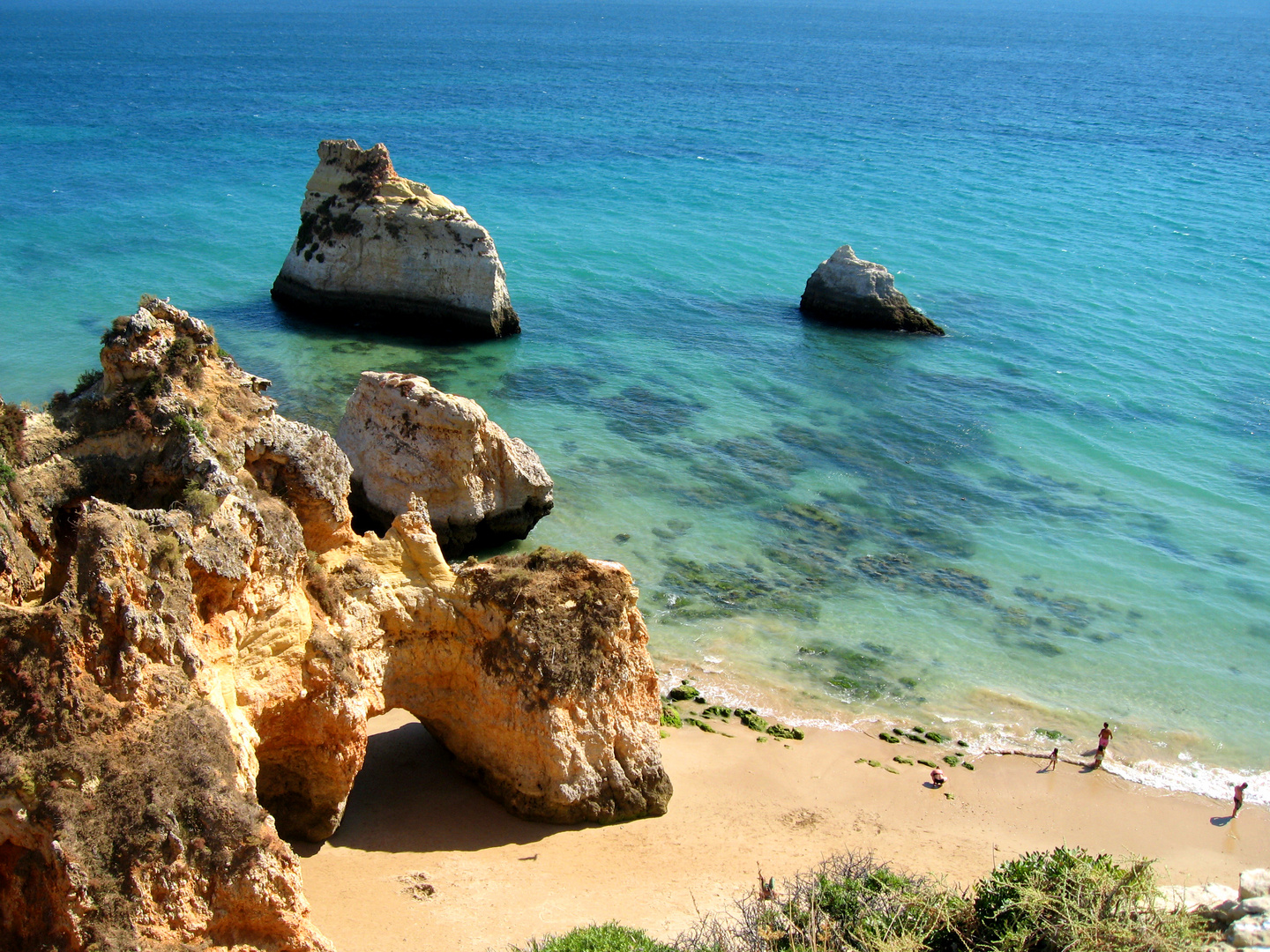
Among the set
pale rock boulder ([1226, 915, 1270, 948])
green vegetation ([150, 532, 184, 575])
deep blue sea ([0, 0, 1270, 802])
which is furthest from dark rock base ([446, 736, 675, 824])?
pale rock boulder ([1226, 915, 1270, 948])

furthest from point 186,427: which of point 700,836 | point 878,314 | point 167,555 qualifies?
point 878,314

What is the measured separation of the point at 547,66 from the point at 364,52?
27063mm

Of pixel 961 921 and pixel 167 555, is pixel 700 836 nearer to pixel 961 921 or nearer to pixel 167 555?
pixel 961 921

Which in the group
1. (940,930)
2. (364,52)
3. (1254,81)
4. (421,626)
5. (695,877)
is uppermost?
(1254,81)

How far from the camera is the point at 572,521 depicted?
29.0 meters

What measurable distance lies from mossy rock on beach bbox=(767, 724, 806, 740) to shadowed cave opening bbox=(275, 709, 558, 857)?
6.40 meters

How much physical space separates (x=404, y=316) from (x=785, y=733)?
26.2 m

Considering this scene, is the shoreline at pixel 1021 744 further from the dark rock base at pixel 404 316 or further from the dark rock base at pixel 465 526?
the dark rock base at pixel 404 316

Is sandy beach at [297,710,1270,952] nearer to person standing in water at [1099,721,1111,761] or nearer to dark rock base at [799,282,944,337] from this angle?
person standing in water at [1099,721,1111,761]

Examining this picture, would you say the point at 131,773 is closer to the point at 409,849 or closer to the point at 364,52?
the point at 409,849

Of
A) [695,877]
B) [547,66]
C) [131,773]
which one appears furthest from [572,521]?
[547,66]

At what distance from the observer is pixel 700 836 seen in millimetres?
17328

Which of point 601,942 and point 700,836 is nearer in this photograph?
point 601,942

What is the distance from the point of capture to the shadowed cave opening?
15773 mm
